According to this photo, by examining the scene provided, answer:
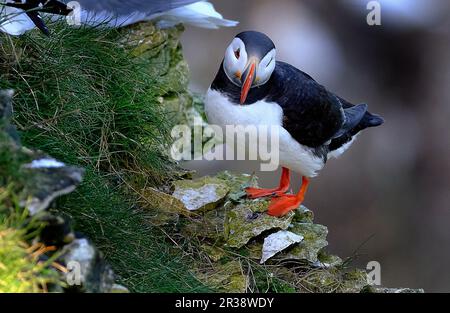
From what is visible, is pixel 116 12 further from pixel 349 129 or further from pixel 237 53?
pixel 349 129

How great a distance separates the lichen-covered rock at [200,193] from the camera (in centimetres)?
440

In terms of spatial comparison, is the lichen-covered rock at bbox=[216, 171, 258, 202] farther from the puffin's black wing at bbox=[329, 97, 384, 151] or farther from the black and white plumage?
the black and white plumage

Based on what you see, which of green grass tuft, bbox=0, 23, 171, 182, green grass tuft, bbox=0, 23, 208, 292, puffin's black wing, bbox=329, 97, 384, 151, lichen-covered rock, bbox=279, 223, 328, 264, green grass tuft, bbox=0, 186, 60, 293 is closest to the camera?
green grass tuft, bbox=0, 186, 60, 293

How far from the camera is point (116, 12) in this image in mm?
5352

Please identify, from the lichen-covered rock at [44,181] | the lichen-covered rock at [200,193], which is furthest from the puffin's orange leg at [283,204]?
the lichen-covered rock at [44,181]

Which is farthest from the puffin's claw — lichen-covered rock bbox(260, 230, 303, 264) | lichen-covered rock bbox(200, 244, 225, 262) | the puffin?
lichen-covered rock bbox(200, 244, 225, 262)

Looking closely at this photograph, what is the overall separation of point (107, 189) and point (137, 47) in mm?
1694

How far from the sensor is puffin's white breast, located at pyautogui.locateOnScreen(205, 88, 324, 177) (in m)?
4.25

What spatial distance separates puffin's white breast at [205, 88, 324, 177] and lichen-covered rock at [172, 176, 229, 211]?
1.09ft

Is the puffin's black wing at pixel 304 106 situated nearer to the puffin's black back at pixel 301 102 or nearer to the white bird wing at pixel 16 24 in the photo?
the puffin's black back at pixel 301 102

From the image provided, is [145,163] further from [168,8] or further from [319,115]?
[168,8]

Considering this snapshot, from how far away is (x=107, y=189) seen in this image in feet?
13.1

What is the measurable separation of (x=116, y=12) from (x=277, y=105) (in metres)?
1.54

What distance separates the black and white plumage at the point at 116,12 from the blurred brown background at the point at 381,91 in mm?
2520
